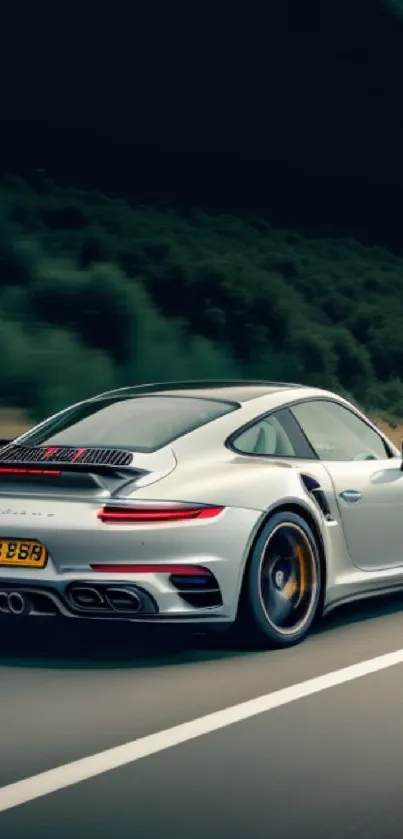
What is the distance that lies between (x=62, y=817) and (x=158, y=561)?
8.87 feet

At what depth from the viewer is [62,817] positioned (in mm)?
5352

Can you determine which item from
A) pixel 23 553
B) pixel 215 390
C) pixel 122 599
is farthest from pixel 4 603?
pixel 215 390

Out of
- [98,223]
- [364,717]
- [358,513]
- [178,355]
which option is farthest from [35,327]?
[364,717]

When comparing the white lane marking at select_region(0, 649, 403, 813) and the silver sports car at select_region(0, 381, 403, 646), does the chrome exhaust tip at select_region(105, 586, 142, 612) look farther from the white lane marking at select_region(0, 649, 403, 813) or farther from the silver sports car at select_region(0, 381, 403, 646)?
the white lane marking at select_region(0, 649, 403, 813)

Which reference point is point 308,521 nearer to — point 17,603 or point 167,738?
point 17,603

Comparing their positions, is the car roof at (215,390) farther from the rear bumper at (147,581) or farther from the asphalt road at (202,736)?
the asphalt road at (202,736)

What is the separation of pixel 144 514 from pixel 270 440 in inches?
54.3

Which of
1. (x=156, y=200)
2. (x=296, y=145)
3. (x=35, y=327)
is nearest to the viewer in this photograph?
(x=35, y=327)

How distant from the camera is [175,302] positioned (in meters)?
43.7

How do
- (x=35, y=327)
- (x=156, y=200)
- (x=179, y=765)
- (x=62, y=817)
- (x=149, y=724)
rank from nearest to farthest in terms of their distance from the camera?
1. (x=62, y=817)
2. (x=179, y=765)
3. (x=149, y=724)
4. (x=35, y=327)
5. (x=156, y=200)

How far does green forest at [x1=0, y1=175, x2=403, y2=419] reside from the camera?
33094 millimetres

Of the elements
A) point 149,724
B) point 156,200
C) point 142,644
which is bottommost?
point 156,200

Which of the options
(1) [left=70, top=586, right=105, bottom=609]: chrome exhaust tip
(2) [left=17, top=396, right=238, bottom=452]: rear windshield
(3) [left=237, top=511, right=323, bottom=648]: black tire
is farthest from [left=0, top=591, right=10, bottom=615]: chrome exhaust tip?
(3) [left=237, top=511, right=323, bottom=648]: black tire

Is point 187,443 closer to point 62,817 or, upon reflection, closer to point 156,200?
point 62,817
